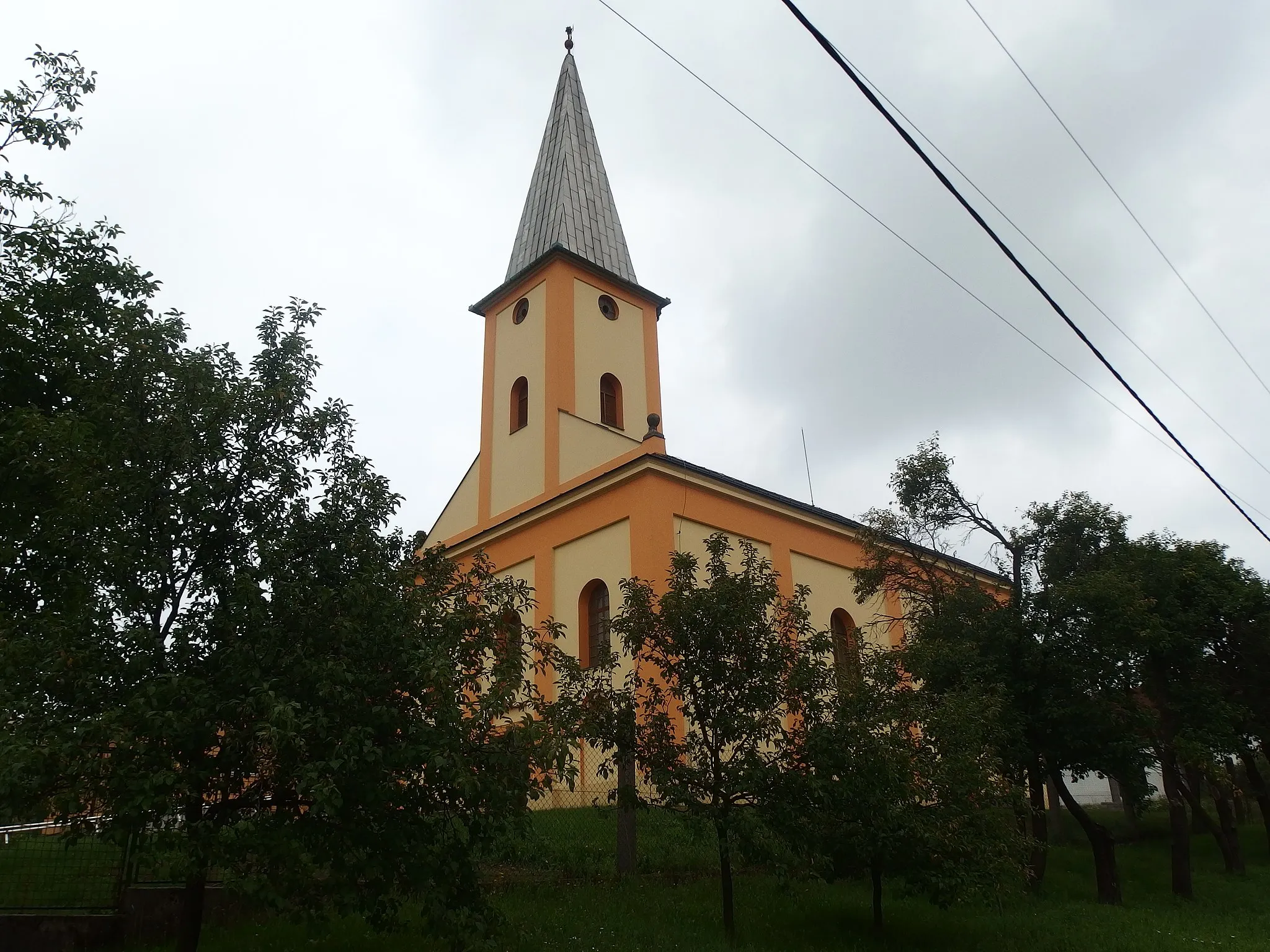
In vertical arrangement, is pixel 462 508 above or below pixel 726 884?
above

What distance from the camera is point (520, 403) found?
25953 mm

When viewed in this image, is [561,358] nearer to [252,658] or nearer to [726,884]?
[726,884]

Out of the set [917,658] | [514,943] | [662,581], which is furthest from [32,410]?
[662,581]

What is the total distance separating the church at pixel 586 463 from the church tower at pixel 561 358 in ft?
0.14

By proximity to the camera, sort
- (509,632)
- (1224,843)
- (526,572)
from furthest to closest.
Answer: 1. (526,572)
2. (1224,843)
3. (509,632)

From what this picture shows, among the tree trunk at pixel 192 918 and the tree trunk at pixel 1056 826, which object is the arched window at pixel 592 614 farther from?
the tree trunk at pixel 192 918

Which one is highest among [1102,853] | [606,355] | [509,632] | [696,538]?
[606,355]

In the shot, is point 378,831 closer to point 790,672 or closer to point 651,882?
point 790,672

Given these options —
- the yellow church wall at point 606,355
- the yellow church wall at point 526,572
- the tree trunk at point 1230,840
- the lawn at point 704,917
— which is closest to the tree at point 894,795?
the lawn at point 704,917

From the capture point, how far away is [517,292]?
27188 mm

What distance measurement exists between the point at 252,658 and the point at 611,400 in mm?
19118

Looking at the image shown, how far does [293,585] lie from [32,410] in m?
3.39

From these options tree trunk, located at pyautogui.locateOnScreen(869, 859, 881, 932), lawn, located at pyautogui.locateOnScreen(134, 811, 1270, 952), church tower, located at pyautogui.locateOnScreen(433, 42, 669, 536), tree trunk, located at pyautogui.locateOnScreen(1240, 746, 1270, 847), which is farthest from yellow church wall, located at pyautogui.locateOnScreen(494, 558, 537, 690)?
tree trunk, located at pyautogui.locateOnScreen(1240, 746, 1270, 847)

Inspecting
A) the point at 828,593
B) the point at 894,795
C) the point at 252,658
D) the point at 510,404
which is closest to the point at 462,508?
the point at 510,404
